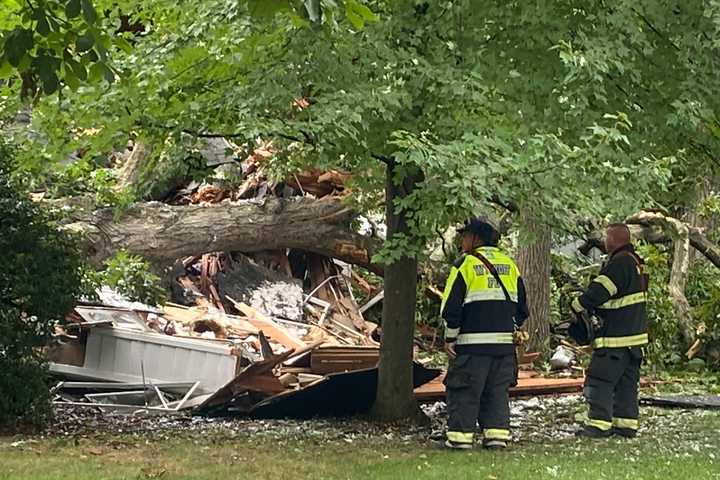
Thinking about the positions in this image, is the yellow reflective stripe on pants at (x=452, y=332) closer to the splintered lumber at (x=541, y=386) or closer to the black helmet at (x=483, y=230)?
the black helmet at (x=483, y=230)

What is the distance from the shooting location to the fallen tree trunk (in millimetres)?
12648

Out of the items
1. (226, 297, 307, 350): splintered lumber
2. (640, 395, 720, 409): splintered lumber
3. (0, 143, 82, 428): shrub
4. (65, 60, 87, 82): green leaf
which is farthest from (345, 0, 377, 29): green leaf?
(640, 395, 720, 409): splintered lumber

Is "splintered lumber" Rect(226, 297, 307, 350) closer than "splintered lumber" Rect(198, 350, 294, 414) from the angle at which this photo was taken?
No

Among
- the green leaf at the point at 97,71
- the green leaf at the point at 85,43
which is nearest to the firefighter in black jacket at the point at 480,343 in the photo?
the green leaf at the point at 97,71

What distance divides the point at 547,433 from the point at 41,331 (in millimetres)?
4769


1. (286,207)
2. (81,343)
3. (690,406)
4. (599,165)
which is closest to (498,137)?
(599,165)

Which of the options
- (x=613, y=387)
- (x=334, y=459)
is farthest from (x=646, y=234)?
(x=334, y=459)

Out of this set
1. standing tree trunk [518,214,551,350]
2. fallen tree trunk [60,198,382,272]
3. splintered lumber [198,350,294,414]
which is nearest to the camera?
splintered lumber [198,350,294,414]

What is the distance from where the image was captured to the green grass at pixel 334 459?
20.2ft

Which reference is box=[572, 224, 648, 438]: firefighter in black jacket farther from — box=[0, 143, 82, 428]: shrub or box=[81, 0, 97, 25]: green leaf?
box=[81, 0, 97, 25]: green leaf

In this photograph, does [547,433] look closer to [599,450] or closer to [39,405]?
[599,450]

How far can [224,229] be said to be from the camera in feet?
44.7

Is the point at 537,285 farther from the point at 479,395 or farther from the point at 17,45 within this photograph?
the point at 17,45

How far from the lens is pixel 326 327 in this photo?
14305 mm
